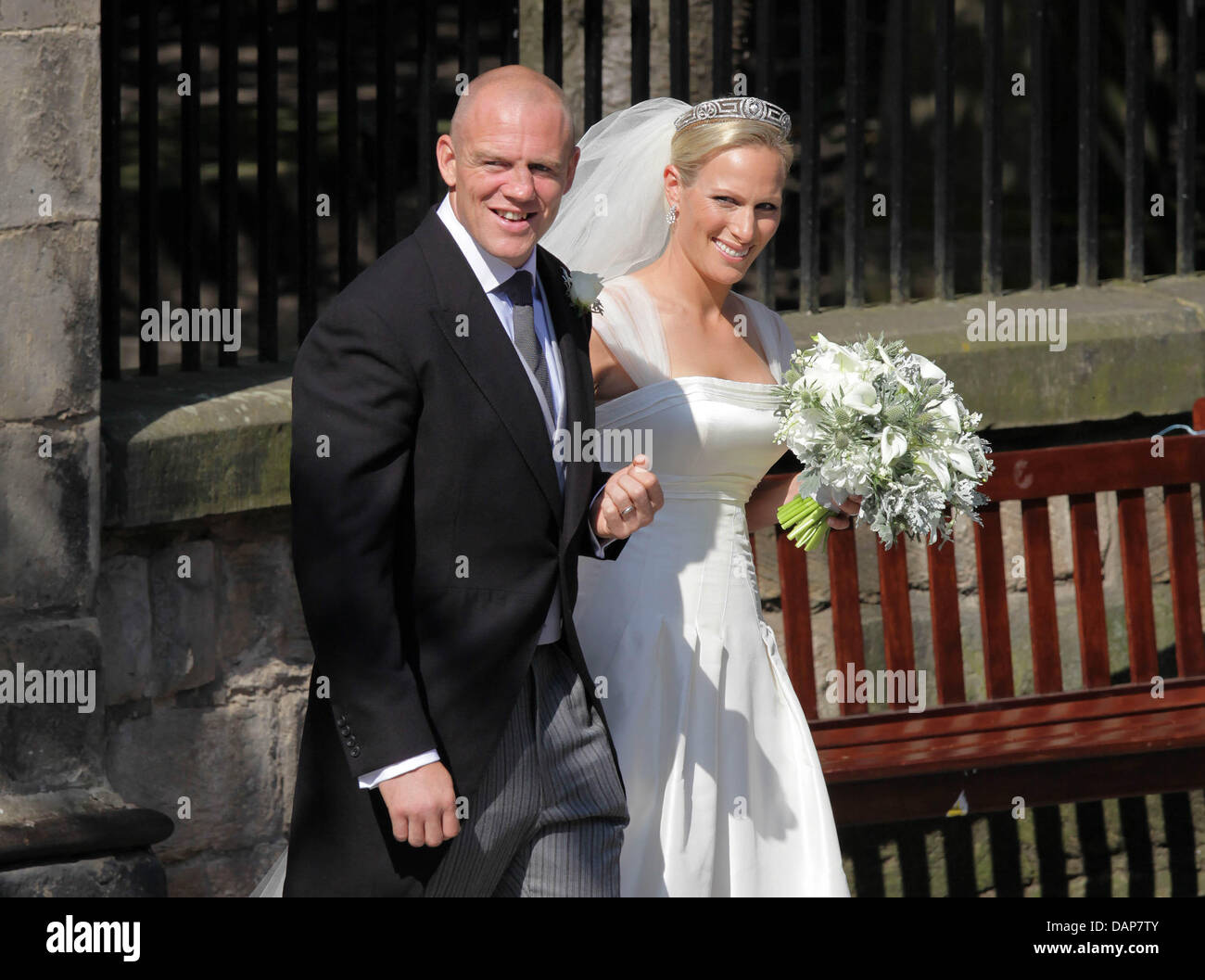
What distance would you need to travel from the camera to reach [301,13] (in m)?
4.14

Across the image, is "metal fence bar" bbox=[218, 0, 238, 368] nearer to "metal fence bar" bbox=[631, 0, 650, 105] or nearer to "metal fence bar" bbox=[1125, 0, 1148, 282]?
"metal fence bar" bbox=[631, 0, 650, 105]

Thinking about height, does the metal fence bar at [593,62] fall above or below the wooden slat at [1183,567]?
above

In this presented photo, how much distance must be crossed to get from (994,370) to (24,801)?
8.93 ft

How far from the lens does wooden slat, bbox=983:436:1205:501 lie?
441 centimetres

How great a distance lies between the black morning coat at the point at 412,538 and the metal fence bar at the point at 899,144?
222 cm

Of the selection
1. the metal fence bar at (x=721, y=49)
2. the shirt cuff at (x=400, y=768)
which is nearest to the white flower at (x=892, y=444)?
the shirt cuff at (x=400, y=768)

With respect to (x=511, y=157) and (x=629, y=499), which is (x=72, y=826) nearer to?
(x=629, y=499)

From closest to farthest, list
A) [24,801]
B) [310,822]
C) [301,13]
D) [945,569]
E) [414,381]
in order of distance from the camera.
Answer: [414,381] < [310,822] < [24,801] < [301,13] < [945,569]

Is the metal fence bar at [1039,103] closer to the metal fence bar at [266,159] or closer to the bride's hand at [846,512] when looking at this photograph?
the bride's hand at [846,512]

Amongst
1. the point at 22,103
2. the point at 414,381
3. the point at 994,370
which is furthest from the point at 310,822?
the point at 994,370

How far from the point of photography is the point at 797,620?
438 cm

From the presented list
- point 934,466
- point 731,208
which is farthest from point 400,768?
point 731,208

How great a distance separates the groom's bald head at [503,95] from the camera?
2.71 meters
